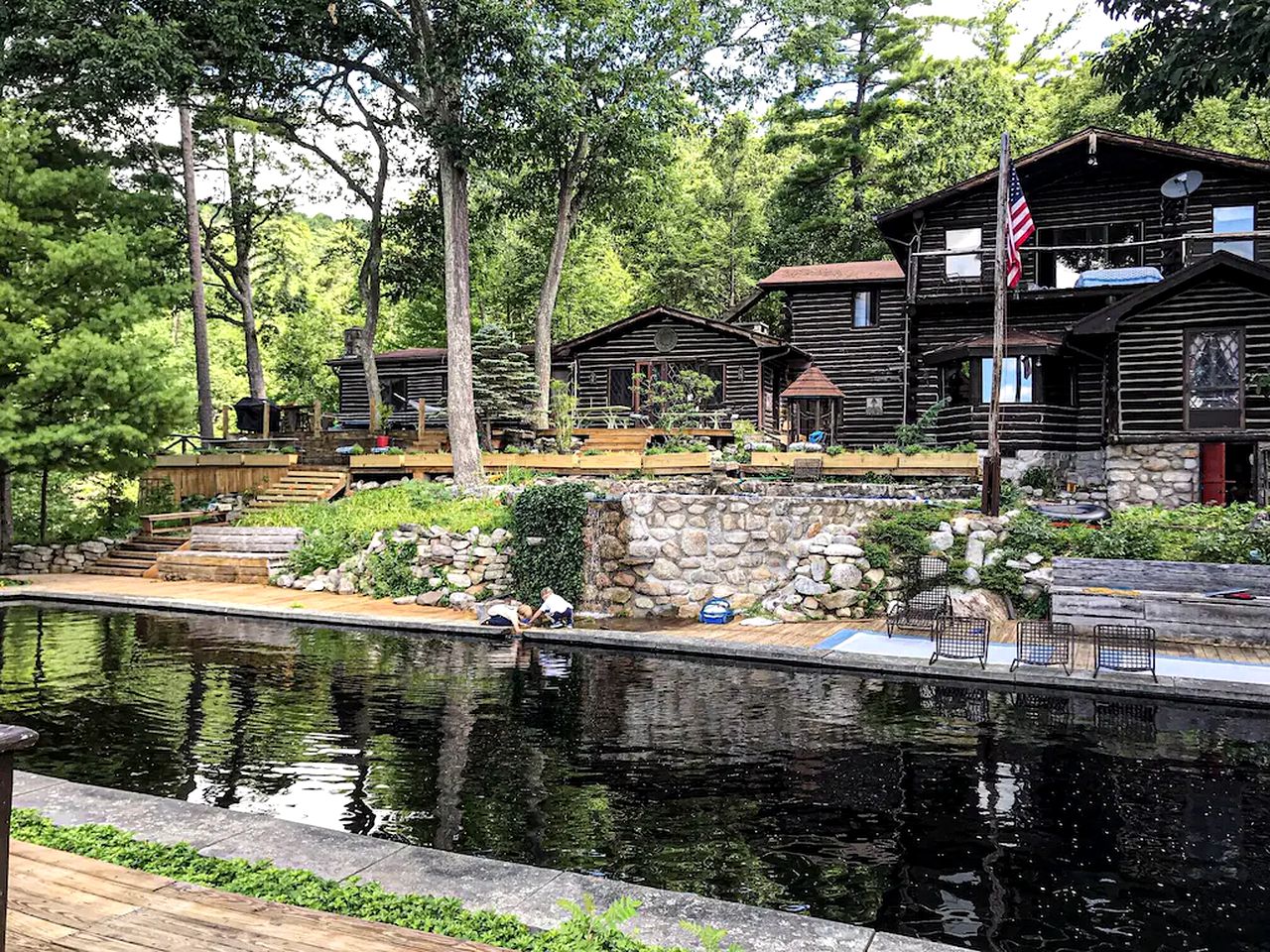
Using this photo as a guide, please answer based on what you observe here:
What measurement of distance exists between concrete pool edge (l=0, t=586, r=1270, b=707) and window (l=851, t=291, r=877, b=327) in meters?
22.9

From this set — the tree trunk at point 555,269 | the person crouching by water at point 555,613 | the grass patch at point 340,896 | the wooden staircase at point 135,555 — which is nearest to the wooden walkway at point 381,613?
the wooden staircase at point 135,555

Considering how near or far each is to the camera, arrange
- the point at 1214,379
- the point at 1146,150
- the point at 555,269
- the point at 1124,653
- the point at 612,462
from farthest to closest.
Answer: the point at 555,269 → the point at 1146,150 → the point at 612,462 → the point at 1214,379 → the point at 1124,653

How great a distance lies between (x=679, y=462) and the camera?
22.5m

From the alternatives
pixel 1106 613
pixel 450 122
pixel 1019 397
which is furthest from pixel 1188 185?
pixel 450 122

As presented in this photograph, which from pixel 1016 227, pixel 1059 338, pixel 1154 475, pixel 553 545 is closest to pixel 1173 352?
pixel 1154 475

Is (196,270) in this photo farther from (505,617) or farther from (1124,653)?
(1124,653)

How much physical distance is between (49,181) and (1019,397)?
86.2 feet

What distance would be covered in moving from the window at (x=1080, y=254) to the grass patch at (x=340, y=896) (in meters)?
28.1

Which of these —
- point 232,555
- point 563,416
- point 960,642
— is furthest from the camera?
point 563,416

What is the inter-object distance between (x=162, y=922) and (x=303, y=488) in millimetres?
22119

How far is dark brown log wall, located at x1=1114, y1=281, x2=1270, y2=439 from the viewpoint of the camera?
21703 mm

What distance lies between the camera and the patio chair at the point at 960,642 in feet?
37.7

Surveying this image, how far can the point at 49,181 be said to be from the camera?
21047 millimetres

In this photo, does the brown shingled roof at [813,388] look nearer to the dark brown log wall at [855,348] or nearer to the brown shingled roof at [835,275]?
the dark brown log wall at [855,348]
